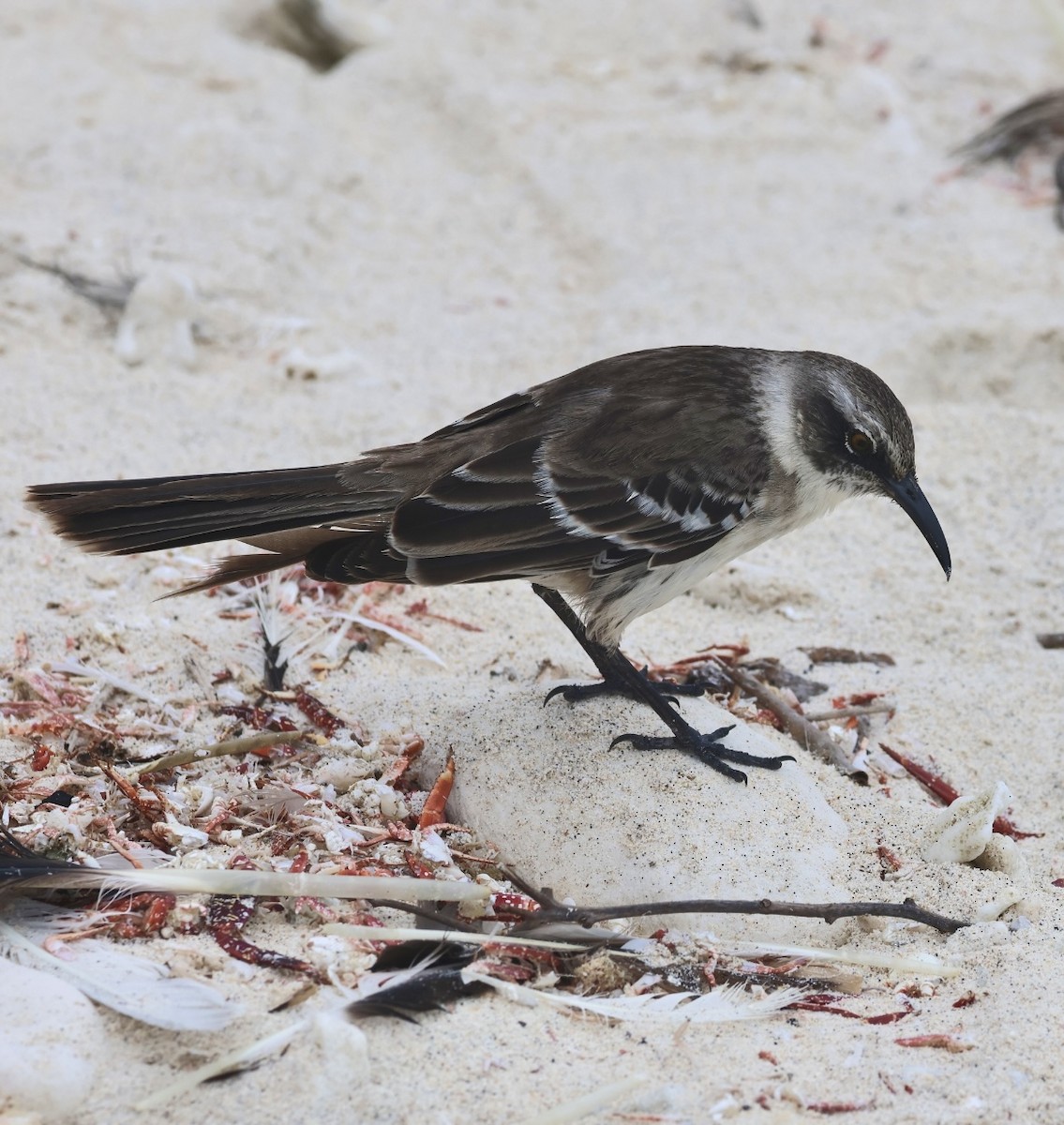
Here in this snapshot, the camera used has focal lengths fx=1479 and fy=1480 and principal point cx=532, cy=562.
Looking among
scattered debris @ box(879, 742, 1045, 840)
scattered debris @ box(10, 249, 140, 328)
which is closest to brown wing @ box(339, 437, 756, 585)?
scattered debris @ box(879, 742, 1045, 840)

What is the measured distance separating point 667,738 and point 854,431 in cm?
108

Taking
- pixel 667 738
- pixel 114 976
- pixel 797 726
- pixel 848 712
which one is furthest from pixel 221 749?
pixel 848 712

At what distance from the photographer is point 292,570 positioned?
16.9ft

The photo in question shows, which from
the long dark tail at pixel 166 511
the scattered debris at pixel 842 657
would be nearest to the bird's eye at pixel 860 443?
the scattered debris at pixel 842 657

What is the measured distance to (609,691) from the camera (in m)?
4.40

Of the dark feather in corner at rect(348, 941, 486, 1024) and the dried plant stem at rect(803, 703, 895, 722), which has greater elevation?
the dark feather in corner at rect(348, 941, 486, 1024)

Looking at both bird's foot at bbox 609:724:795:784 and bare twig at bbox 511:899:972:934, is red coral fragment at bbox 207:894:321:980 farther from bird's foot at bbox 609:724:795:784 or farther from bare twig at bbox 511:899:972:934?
bird's foot at bbox 609:724:795:784

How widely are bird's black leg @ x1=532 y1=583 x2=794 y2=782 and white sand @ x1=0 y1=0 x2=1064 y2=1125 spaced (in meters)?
0.06

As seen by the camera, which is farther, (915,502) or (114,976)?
(915,502)

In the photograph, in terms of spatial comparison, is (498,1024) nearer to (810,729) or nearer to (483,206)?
(810,729)

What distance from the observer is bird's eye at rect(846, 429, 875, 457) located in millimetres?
4402

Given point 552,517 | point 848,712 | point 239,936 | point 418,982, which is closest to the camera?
point 418,982

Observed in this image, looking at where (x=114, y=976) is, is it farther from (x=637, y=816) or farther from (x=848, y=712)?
(x=848, y=712)

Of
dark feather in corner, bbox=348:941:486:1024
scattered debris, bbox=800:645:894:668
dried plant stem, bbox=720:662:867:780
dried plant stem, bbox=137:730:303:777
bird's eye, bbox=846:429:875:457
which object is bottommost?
scattered debris, bbox=800:645:894:668
